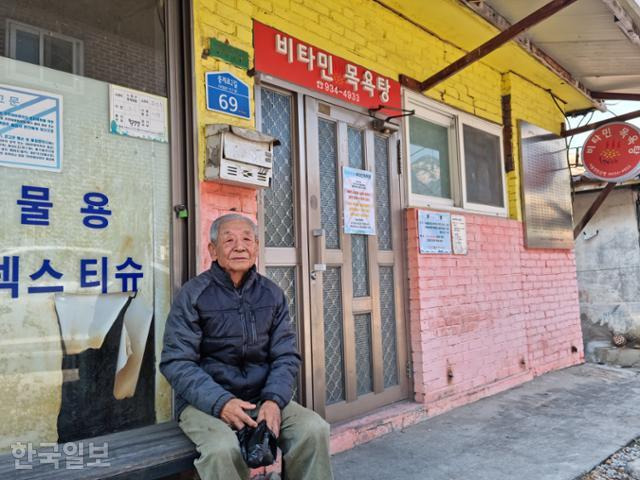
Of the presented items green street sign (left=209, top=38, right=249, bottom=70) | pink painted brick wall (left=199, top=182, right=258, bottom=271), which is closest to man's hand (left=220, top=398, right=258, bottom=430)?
pink painted brick wall (left=199, top=182, right=258, bottom=271)

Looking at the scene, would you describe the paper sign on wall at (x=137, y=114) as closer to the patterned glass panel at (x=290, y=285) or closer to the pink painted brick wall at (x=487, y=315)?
the patterned glass panel at (x=290, y=285)

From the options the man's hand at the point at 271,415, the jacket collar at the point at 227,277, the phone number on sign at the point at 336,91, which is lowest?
the man's hand at the point at 271,415

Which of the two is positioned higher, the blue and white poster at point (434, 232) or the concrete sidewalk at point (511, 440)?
the blue and white poster at point (434, 232)

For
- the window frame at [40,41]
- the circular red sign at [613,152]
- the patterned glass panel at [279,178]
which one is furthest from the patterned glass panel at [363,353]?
the circular red sign at [613,152]

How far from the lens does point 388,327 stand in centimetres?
387

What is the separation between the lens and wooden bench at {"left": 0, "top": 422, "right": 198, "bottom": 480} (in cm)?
184

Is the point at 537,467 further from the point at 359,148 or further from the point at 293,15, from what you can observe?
the point at 293,15

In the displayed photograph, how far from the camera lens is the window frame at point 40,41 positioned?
7.47 feet

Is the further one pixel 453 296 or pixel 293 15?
pixel 453 296

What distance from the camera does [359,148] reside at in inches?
148

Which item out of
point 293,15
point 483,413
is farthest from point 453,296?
point 293,15

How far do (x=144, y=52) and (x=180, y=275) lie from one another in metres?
1.23

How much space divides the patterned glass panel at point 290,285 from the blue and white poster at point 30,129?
4.45ft

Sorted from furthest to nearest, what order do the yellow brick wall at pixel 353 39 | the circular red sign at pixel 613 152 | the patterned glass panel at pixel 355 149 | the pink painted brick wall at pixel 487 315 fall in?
the circular red sign at pixel 613 152, the pink painted brick wall at pixel 487 315, the patterned glass panel at pixel 355 149, the yellow brick wall at pixel 353 39
